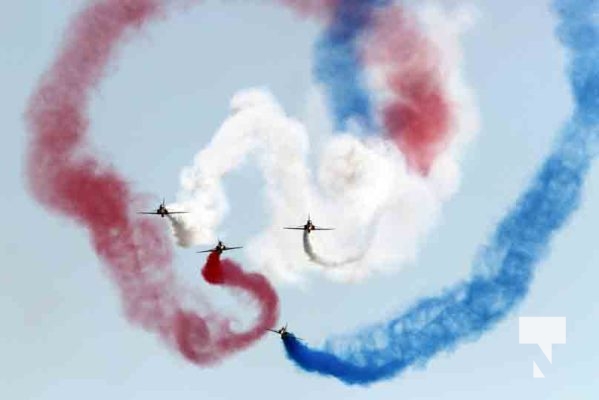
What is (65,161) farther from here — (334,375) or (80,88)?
(334,375)

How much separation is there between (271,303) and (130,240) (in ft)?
25.4

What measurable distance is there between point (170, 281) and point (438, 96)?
52.4 ft

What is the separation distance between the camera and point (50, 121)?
70.1 metres

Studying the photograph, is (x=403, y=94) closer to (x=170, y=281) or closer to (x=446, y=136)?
(x=446, y=136)

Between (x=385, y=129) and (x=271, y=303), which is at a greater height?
(x=385, y=129)

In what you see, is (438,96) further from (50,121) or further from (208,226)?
(50,121)

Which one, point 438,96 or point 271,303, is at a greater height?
point 438,96

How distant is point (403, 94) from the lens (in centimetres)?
7138

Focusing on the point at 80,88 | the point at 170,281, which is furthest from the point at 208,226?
the point at 80,88

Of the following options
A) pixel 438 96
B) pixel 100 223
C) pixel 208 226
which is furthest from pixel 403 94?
pixel 100 223

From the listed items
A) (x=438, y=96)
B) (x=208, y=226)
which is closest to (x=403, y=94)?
(x=438, y=96)

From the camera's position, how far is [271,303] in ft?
242

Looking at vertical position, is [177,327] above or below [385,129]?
below

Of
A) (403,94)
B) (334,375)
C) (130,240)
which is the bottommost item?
(334,375)
